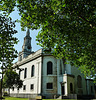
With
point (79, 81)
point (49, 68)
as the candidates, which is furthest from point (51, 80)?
point (79, 81)

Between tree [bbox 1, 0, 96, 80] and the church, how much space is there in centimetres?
1503

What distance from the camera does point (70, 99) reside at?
71.2 ft

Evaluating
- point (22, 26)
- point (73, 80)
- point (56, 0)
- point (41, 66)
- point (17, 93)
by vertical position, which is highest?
point (56, 0)

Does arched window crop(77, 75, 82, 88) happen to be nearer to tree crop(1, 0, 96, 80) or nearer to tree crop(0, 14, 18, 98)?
tree crop(1, 0, 96, 80)

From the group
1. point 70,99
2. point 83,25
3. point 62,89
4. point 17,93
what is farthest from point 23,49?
point 83,25

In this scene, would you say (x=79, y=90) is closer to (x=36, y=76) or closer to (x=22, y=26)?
(x=36, y=76)

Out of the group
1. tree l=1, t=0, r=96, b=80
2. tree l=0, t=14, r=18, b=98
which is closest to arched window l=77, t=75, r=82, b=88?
tree l=1, t=0, r=96, b=80

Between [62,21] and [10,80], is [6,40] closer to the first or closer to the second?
[62,21]

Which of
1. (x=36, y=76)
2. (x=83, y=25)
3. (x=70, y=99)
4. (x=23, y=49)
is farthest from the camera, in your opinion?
(x=23, y=49)

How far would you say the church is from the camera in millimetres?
26781

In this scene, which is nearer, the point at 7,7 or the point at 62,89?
the point at 7,7

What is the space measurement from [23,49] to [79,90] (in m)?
21.3

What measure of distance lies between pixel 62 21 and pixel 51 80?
62.1 ft

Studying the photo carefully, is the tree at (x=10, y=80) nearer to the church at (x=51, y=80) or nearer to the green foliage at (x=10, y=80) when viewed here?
the green foliage at (x=10, y=80)
